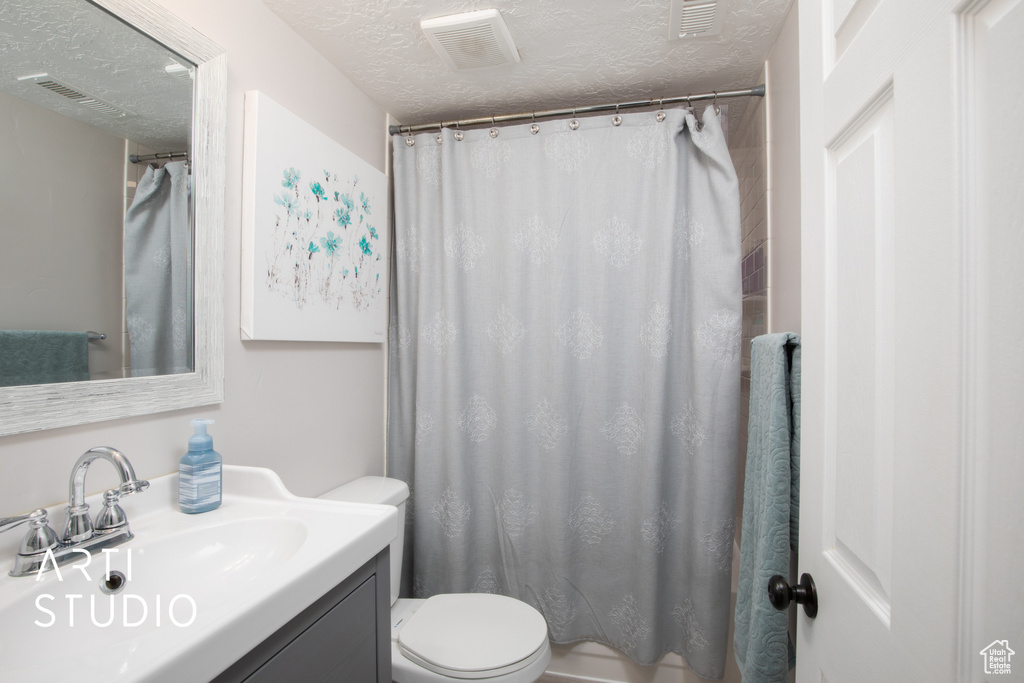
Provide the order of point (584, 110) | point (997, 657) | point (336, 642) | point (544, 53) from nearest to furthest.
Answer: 1. point (997, 657)
2. point (336, 642)
3. point (544, 53)
4. point (584, 110)

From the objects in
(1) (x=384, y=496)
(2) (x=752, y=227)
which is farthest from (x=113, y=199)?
(2) (x=752, y=227)

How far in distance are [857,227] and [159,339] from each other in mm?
1275

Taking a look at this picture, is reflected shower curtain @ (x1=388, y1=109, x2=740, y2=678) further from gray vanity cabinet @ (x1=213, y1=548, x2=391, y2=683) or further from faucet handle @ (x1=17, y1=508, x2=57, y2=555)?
faucet handle @ (x1=17, y1=508, x2=57, y2=555)

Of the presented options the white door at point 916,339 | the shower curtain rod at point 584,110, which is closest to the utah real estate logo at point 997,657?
the white door at point 916,339

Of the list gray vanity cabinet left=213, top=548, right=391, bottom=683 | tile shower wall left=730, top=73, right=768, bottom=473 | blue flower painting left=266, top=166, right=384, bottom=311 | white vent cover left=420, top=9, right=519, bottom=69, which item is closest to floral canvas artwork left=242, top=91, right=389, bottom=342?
blue flower painting left=266, top=166, right=384, bottom=311

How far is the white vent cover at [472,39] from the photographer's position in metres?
1.36

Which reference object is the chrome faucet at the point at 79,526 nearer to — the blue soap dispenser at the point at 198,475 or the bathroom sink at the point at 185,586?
the bathroom sink at the point at 185,586

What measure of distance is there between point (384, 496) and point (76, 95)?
124cm

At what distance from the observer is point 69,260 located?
0.90 m

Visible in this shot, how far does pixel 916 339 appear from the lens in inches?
18.7

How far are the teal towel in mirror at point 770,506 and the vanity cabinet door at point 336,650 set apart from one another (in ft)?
2.54

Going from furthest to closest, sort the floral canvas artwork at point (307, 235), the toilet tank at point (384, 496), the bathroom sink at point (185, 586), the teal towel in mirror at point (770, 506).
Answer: the toilet tank at point (384, 496) → the floral canvas artwork at point (307, 235) → the teal towel in mirror at point (770, 506) → the bathroom sink at point (185, 586)

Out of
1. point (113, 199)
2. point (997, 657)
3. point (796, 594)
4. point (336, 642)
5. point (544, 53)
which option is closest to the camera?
point (997, 657)

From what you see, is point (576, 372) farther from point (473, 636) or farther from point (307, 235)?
point (307, 235)
